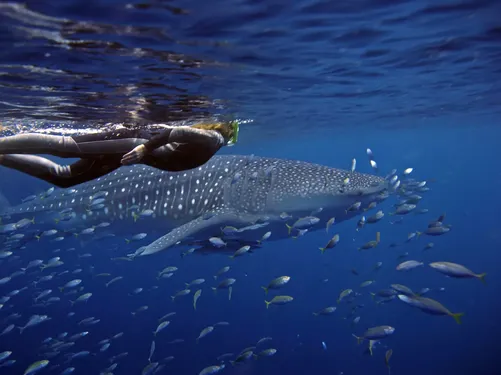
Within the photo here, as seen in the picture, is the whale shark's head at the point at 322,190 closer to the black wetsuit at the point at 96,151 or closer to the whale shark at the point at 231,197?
the whale shark at the point at 231,197

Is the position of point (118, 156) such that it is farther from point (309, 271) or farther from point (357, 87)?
point (309, 271)

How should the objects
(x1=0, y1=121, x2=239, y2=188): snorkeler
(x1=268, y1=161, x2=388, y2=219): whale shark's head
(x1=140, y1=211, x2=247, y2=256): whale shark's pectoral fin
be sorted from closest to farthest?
(x1=0, y1=121, x2=239, y2=188): snorkeler
(x1=140, y1=211, x2=247, y2=256): whale shark's pectoral fin
(x1=268, y1=161, x2=388, y2=219): whale shark's head

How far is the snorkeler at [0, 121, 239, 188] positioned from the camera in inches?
189

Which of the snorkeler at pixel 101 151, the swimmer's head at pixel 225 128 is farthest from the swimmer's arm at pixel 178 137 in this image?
the swimmer's head at pixel 225 128

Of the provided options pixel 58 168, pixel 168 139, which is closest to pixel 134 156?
pixel 168 139

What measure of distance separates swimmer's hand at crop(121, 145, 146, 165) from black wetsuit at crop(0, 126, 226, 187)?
0.09 metres

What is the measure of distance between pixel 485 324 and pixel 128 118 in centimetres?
2026

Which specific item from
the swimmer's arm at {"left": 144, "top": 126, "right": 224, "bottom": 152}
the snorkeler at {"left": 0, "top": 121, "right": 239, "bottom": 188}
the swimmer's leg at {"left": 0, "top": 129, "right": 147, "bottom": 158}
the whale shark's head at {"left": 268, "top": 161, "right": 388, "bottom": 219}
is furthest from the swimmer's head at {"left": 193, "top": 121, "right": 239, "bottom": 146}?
the whale shark's head at {"left": 268, "top": 161, "right": 388, "bottom": 219}

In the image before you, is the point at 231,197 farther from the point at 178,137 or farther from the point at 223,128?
the point at 178,137

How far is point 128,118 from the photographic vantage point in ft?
40.7

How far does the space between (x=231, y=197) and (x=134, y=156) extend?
16.4 ft

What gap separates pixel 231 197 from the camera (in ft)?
31.5

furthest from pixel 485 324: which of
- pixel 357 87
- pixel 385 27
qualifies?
pixel 385 27

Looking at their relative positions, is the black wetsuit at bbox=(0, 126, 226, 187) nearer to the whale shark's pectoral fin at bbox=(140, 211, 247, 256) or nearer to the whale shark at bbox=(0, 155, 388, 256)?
the whale shark's pectoral fin at bbox=(140, 211, 247, 256)
